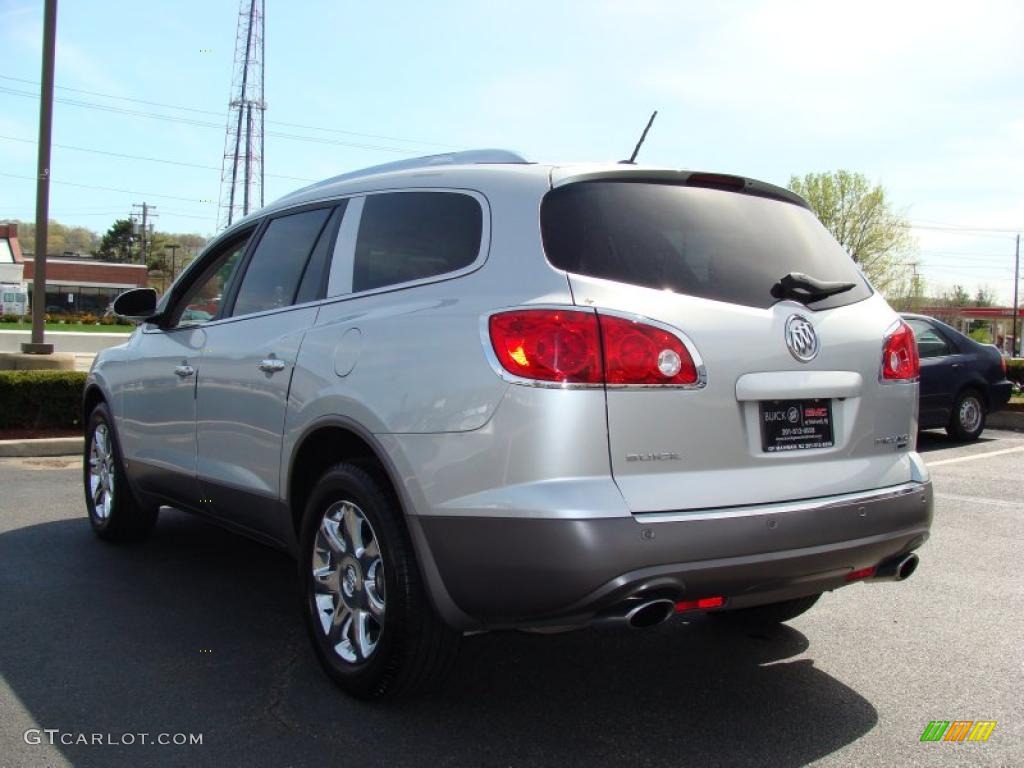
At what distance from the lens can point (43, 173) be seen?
13391mm

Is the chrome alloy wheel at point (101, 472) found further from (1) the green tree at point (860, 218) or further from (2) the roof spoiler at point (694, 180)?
(1) the green tree at point (860, 218)

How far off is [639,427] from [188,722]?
1841 mm

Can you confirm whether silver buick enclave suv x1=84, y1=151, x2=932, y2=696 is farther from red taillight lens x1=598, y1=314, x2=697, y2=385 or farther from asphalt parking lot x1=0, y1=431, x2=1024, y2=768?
asphalt parking lot x1=0, y1=431, x2=1024, y2=768

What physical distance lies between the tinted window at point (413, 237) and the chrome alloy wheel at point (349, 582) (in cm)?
89

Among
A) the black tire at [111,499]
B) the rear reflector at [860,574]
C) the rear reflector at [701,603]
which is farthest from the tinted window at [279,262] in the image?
the rear reflector at [860,574]

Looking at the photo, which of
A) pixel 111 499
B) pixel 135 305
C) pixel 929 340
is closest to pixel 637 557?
pixel 135 305

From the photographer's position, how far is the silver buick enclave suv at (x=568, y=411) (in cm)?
292

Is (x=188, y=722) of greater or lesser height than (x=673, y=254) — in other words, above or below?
below

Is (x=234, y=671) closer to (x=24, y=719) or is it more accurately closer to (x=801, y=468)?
(x=24, y=719)

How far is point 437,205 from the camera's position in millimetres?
3670

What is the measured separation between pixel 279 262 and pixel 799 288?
234cm

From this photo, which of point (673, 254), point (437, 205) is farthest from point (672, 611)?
point (437, 205)

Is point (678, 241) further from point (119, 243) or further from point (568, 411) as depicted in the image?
point (119, 243)

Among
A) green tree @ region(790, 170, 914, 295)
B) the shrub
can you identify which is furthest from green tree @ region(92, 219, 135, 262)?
the shrub
